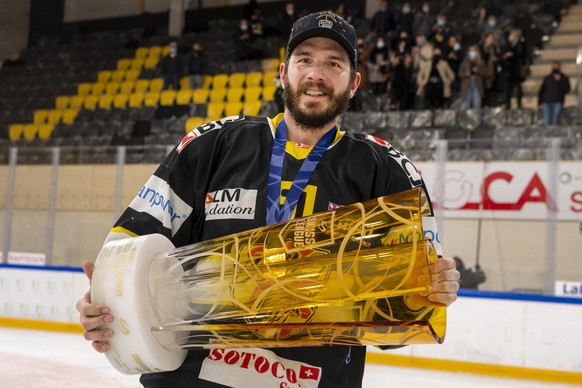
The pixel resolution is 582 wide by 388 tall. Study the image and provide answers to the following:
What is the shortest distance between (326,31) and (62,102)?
619 inches

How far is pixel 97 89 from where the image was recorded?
658 inches

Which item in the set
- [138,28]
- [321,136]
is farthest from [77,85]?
[321,136]

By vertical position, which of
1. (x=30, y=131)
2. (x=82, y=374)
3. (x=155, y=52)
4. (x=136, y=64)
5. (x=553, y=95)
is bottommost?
(x=82, y=374)

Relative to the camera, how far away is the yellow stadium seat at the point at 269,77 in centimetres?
1415

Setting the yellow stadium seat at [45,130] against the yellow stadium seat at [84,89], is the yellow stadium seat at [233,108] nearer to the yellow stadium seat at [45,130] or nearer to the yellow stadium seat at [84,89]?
the yellow stadium seat at [45,130]

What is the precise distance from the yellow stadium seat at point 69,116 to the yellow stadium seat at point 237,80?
3.19 meters

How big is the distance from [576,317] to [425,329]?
230 inches

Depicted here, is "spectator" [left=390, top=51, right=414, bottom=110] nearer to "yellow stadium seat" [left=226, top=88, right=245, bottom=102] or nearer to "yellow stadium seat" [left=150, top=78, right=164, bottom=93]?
"yellow stadium seat" [left=226, top=88, right=245, bottom=102]

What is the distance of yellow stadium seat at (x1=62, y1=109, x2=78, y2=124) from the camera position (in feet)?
51.6

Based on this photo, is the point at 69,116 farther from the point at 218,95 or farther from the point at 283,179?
the point at 283,179

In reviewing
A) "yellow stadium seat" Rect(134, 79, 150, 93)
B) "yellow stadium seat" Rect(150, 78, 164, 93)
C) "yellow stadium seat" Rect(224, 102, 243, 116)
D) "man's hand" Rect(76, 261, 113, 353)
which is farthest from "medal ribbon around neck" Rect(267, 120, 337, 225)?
"yellow stadium seat" Rect(134, 79, 150, 93)

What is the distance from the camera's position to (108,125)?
571 inches

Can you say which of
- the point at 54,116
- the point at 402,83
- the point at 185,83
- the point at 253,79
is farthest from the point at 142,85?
the point at 402,83

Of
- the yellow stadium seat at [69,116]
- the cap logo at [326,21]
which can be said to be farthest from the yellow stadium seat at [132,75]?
the cap logo at [326,21]
